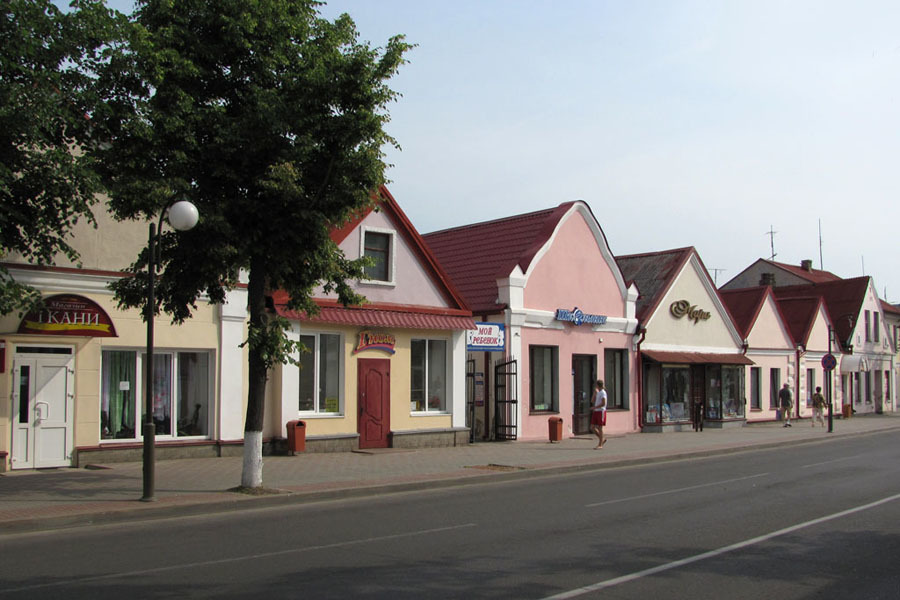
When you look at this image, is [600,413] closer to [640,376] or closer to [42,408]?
[640,376]

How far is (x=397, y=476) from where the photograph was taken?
16.1 m

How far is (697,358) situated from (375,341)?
50.8ft

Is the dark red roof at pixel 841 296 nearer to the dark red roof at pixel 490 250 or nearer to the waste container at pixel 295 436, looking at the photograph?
the dark red roof at pixel 490 250

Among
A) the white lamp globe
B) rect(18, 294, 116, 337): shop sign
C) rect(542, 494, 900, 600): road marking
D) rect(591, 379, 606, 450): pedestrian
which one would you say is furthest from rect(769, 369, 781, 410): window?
the white lamp globe

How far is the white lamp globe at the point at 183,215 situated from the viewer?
38.7 ft

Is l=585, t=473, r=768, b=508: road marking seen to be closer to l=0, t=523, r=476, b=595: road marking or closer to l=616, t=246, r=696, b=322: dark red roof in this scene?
l=0, t=523, r=476, b=595: road marking

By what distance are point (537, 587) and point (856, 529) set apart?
5219 mm

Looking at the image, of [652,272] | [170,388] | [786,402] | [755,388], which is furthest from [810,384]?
[170,388]

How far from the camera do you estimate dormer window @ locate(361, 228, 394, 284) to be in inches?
863

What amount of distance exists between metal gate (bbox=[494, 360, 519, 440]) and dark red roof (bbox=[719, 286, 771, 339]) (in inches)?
580

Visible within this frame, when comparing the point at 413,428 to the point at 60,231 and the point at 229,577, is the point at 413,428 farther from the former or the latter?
the point at 229,577

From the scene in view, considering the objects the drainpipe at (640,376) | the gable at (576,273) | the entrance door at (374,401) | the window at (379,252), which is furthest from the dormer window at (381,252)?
the drainpipe at (640,376)

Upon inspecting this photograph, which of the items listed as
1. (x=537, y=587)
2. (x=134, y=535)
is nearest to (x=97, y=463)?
(x=134, y=535)

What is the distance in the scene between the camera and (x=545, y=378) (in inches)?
1046
